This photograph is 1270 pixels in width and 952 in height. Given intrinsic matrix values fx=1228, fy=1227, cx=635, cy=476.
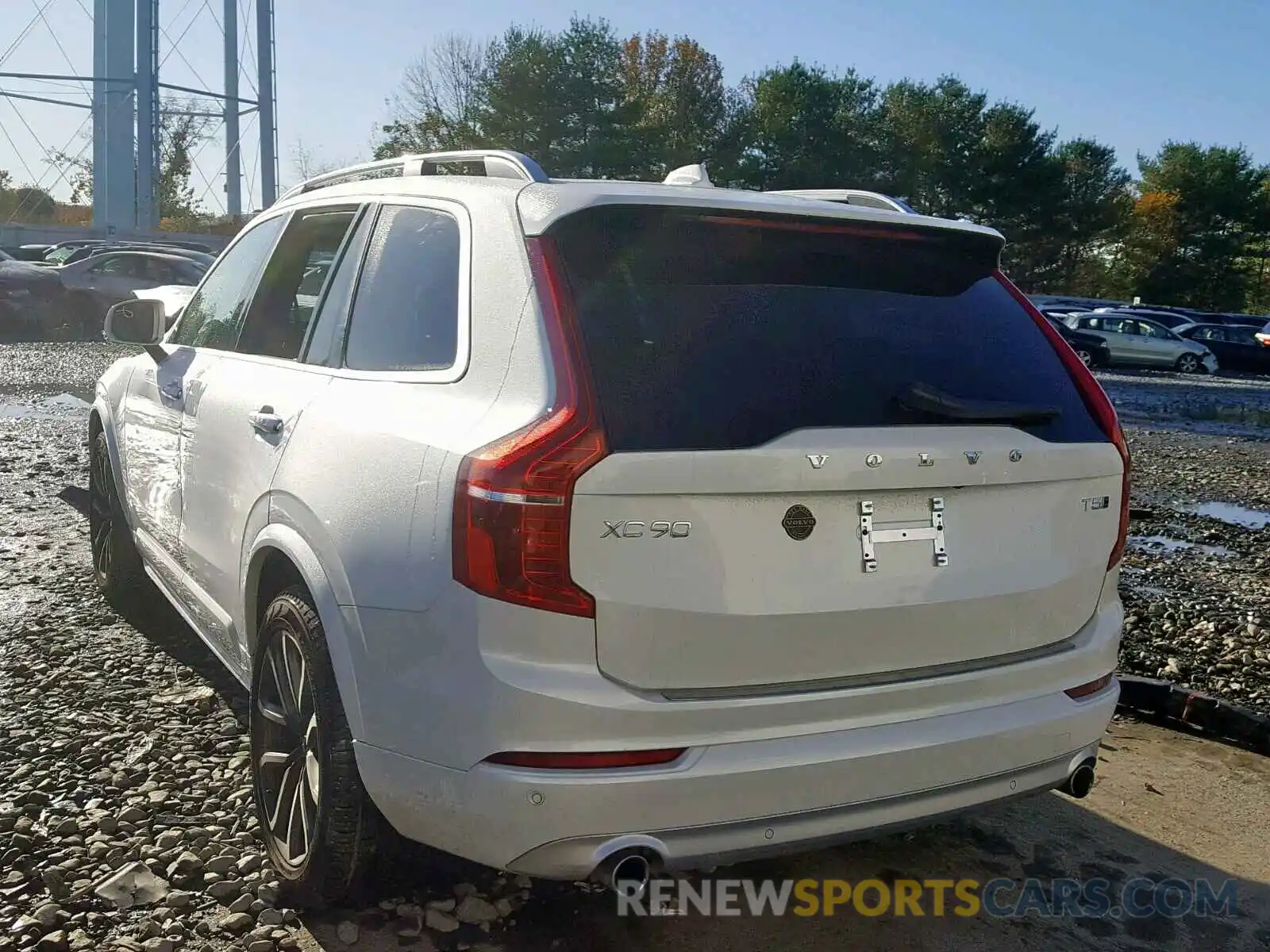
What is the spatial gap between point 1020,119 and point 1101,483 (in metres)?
61.1

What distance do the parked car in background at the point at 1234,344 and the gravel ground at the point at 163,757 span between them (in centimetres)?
2901

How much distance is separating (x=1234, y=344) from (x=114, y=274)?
29.1 m

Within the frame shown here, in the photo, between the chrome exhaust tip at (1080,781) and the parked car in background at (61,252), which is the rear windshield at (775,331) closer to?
the chrome exhaust tip at (1080,781)

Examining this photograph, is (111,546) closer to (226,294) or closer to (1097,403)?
(226,294)

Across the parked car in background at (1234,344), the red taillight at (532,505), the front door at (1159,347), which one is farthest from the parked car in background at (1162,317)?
the red taillight at (532,505)

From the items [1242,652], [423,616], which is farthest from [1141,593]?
[423,616]

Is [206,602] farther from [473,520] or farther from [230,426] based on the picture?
[473,520]

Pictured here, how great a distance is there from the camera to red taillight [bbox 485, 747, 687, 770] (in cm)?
238

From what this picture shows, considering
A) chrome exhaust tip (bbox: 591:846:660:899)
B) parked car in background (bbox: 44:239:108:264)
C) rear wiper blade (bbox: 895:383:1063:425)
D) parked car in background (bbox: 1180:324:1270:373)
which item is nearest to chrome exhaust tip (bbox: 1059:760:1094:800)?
rear wiper blade (bbox: 895:383:1063:425)

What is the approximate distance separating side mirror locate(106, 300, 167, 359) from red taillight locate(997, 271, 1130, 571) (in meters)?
3.34

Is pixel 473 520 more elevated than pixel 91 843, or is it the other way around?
pixel 473 520

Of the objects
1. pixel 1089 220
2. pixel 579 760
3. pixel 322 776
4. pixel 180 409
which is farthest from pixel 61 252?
pixel 1089 220

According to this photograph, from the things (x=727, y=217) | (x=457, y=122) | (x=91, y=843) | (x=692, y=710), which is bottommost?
(x=91, y=843)

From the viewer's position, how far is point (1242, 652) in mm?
5590
